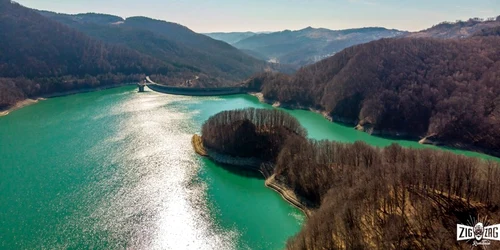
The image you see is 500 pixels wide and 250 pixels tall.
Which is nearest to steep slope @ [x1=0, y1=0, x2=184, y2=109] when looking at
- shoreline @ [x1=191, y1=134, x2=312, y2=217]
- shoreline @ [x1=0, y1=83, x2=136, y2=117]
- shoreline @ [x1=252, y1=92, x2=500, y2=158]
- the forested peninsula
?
shoreline @ [x1=0, y1=83, x2=136, y2=117]

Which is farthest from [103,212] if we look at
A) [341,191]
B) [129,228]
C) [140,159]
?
[341,191]

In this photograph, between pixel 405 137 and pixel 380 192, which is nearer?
pixel 380 192

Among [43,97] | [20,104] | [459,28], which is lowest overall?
[20,104]

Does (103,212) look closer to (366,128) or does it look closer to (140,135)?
(140,135)

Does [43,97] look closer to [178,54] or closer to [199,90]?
[199,90]

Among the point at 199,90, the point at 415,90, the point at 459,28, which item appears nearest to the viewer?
the point at 415,90

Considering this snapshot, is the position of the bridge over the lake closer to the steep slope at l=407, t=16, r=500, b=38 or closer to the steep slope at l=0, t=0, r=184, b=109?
the steep slope at l=0, t=0, r=184, b=109

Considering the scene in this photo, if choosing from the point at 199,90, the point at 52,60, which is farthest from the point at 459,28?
the point at 52,60
